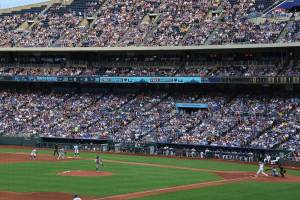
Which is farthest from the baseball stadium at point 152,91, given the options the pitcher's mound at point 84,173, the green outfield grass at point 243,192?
the green outfield grass at point 243,192

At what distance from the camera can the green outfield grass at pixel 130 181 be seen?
31344 millimetres

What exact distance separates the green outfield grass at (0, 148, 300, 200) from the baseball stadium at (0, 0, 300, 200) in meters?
0.27

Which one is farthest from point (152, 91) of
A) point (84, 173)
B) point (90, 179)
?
point (90, 179)

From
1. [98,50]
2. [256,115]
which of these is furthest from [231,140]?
[98,50]

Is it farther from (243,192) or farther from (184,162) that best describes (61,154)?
(243,192)

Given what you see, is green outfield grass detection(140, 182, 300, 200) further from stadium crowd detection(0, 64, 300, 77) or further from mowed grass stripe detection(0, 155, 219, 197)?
stadium crowd detection(0, 64, 300, 77)

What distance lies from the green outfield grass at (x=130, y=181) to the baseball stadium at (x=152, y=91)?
272 mm

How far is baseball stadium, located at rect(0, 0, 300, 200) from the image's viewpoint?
4962 cm

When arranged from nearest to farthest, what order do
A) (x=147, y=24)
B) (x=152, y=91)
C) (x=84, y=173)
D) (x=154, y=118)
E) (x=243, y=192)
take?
(x=243, y=192)
(x=84, y=173)
(x=154, y=118)
(x=152, y=91)
(x=147, y=24)

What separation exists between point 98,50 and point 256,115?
21466 millimetres

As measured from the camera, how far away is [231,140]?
5531 cm

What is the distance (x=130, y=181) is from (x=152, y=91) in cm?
3367

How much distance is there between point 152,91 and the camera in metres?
69.6

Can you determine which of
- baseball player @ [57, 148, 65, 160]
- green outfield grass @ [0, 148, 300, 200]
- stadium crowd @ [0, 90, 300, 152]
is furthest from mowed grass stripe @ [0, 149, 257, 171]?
stadium crowd @ [0, 90, 300, 152]
